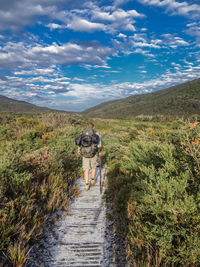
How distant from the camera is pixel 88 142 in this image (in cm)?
496

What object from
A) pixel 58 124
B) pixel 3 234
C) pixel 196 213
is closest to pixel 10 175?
pixel 3 234

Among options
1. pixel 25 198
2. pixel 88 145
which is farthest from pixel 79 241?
pixel 88 145

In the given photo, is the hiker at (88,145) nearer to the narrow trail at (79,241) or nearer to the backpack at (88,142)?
the backpack at (88,142)

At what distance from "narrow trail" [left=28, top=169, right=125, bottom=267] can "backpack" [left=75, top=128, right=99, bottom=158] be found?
1.59m

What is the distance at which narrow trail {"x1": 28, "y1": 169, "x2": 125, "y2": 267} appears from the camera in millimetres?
2520

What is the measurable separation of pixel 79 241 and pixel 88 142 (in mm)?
2648

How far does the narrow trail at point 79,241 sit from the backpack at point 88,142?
1592 millimetres

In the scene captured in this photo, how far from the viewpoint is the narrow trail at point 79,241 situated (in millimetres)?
2520

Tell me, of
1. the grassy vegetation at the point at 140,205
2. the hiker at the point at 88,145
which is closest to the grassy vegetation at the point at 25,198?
the grassy vegetation at the point at 140,205

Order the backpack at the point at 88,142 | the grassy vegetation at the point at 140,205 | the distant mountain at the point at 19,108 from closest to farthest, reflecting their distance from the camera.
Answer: the grassy vegetation at the point at 140,205 → the backpack at the point at 88,142 → the distant mountain at the point at 19,108

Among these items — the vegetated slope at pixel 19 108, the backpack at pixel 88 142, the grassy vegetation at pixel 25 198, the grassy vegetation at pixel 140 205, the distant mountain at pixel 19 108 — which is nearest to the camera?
the grassy vegetation at pixel 140 205

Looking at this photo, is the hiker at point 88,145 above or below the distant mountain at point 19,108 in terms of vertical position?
below

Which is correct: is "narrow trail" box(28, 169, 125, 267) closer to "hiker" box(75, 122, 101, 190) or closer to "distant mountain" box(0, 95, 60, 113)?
"hiker" box(75, 122, 101, 190)

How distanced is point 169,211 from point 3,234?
257 centimetres
